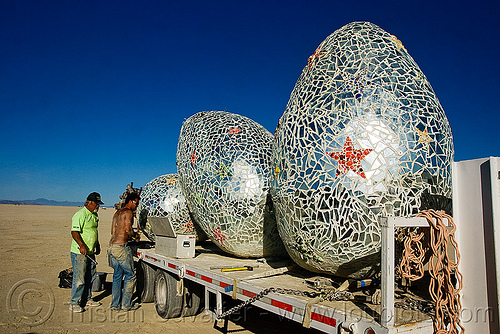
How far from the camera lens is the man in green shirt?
619cm

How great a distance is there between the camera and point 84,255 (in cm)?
622

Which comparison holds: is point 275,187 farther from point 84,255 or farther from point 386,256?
point 84,255

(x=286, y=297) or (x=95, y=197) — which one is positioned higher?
(x=95, y=197)

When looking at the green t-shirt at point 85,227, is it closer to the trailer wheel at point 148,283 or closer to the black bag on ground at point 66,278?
the trailer wheel at point 148,283

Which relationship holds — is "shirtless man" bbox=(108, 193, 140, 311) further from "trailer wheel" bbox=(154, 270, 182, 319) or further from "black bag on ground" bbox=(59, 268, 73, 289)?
"black bag on ground" bbox=(59, 268, 73, 289)

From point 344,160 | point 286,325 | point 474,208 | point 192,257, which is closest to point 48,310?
point 192,257

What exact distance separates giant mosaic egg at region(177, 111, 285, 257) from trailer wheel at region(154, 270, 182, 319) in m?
1.00

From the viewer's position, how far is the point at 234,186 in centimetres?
535

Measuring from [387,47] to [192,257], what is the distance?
4.06 m

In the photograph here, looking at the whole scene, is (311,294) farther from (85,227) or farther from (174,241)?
(85,227)

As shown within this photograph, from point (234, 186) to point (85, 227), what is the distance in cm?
A: 274

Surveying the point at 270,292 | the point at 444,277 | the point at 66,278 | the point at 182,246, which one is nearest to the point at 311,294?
the point at 270,292

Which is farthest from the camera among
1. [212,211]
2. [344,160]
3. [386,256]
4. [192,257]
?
[192,257]

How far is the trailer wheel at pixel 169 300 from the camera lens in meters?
5.92
